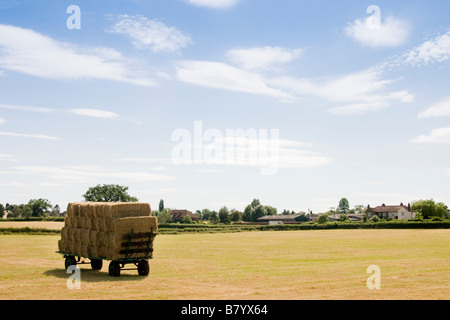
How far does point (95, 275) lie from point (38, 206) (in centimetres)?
18361

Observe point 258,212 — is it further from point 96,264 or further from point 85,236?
point 85,236

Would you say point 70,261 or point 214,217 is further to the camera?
point 214,217

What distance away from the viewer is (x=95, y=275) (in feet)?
73.0

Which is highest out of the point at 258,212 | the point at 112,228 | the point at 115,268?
the point at 112,228

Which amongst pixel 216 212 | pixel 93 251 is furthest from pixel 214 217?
pixel 93 251

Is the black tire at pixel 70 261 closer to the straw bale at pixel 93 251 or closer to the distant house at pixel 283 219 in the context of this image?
the straw bale at pixel 93 251

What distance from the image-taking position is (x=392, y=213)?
194 meters

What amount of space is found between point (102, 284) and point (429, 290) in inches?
471

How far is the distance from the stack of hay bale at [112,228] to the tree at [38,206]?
18030 centimetres

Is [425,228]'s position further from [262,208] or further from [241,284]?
[262,208]

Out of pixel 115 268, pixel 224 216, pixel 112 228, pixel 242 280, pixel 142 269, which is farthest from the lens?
pixel 224 216

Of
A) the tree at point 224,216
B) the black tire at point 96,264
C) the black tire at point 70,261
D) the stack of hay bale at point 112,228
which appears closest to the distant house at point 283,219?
the tree at point 224,216
